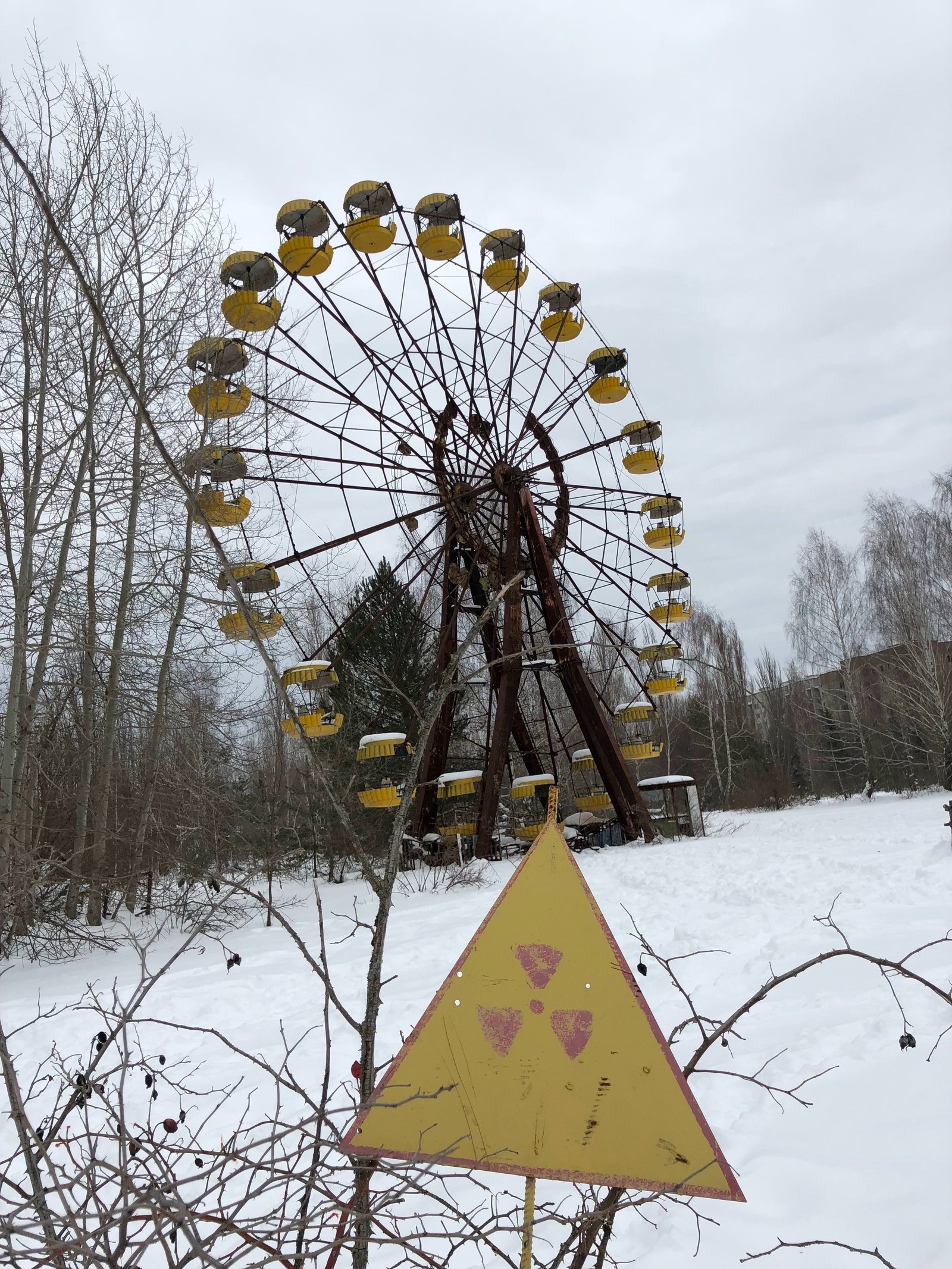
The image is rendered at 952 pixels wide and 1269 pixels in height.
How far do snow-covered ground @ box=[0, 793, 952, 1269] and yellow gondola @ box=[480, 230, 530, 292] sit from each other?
934 cm

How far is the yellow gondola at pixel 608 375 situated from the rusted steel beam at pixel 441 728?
3.53 m

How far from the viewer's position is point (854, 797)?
23703 mm

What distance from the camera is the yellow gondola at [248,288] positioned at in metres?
10.3

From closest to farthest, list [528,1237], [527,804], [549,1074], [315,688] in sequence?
[528,1237] → [549,1074] → [315,688] → [527,804]

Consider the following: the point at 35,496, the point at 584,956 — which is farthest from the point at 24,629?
the point at 584,956

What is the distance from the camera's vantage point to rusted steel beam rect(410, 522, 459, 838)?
12.6 m

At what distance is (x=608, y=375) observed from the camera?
14.1 m

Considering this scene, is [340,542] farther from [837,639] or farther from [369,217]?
[837,639]

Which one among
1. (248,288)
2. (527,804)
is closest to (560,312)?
(248,288)

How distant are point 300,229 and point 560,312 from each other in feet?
15.8

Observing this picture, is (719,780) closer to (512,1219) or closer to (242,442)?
(242,442)

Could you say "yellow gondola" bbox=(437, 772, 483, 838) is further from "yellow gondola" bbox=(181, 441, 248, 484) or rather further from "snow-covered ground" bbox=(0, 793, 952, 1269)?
"yellow gondola" bbox=(181, 441, 248, 484)

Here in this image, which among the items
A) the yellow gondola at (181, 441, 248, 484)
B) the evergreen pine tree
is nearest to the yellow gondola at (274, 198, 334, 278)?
the yellow gondola at (181, 441, 248, 484)

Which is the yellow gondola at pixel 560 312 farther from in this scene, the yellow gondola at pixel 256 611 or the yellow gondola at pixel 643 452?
the yellow gondola at pixel 256 611
